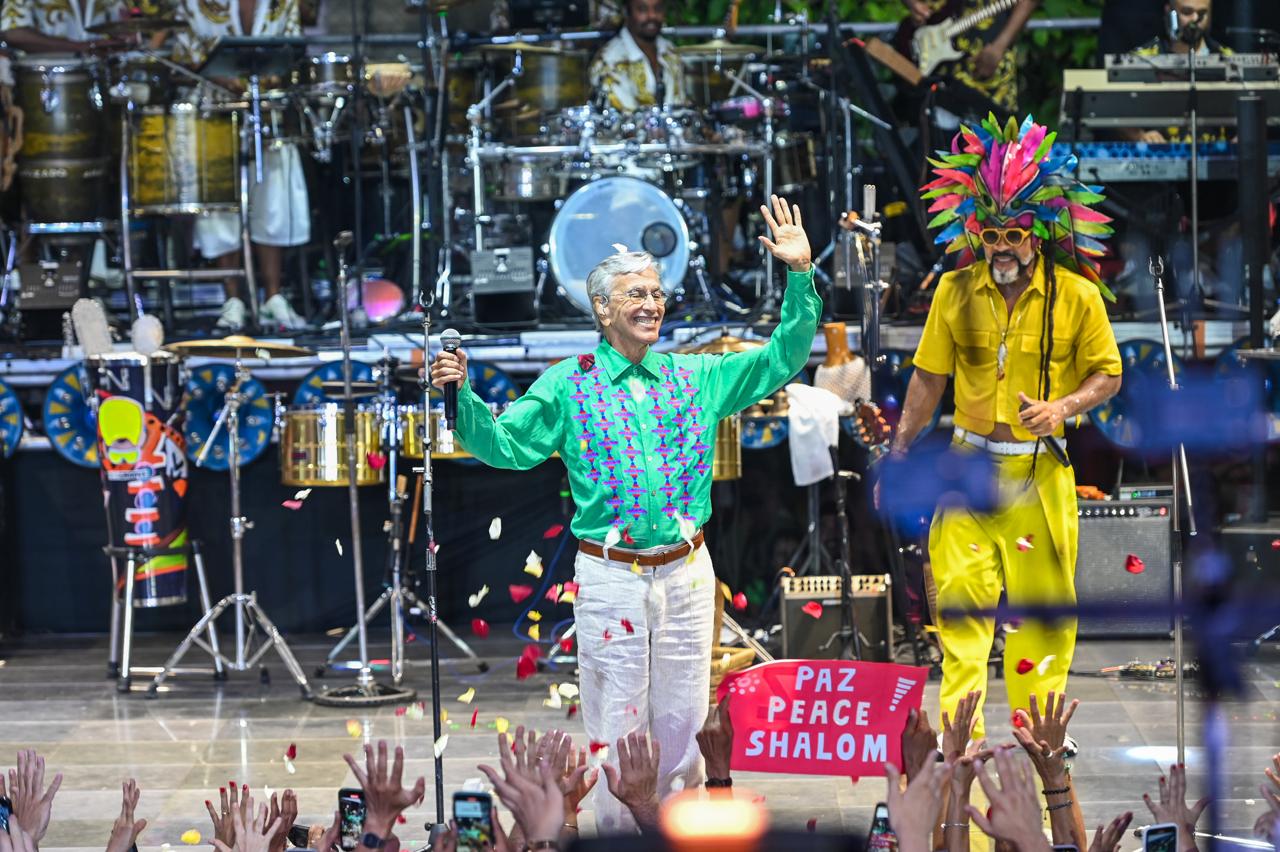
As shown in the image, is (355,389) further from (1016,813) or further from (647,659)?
(1016,813)

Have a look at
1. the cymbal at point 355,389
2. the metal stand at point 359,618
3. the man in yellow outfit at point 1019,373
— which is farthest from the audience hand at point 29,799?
the cymbal at point 355,389

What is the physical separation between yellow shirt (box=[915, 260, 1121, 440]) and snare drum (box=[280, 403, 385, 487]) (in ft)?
11.3

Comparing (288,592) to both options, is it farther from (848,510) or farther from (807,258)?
(807,258)

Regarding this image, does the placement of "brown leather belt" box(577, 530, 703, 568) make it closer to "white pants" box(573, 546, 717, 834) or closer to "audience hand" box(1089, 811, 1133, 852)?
"white pants" box(573, 546, 717, 834)

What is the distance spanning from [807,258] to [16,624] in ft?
20.0

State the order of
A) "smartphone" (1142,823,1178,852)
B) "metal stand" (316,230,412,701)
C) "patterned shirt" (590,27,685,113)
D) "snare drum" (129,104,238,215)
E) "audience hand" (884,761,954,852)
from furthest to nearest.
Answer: "patterned shirt" (590,27,685,113)
"snare drum" (129,104,238,215)
"metal stand" (316,230,412,701)
"smartphone" (1142,823,1178,852)
"audience hand" (884,761,954,852)

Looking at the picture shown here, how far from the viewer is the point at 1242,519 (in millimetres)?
8773

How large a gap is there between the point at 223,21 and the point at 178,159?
1372mm

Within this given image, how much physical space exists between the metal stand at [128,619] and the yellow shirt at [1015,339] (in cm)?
415

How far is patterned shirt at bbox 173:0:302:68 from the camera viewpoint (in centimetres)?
1133

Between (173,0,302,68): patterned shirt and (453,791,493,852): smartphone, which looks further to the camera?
(173,0,302,68): patterned shirt

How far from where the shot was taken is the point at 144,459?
866cm

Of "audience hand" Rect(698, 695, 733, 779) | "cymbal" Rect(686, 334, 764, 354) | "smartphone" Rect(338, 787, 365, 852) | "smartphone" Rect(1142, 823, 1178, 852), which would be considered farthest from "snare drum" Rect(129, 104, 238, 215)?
"smartphone" Rect(1142, 823, 1178, 852)

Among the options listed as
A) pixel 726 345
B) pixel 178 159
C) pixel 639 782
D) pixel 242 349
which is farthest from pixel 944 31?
pixel 639 782
